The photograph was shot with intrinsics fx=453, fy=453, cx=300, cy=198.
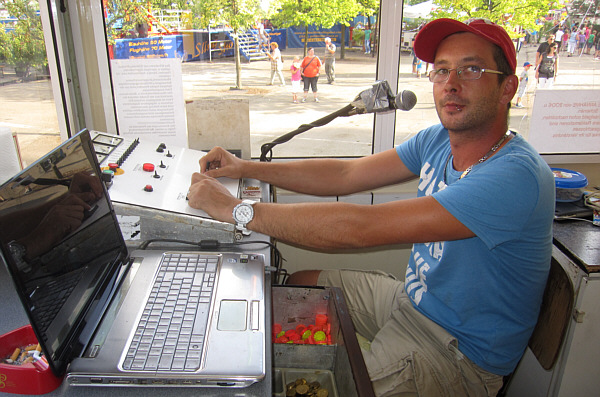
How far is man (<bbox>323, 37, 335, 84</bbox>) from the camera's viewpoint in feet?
7.02

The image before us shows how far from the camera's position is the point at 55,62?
1.83 m

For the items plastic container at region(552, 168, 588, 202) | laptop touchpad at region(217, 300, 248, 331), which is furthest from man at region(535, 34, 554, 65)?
laptop touchpad at region(217, 300, 248, 331)

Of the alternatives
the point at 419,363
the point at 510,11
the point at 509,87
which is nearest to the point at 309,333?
the point at 419,363

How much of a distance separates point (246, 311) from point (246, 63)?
1513 mm

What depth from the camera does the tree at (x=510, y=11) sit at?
206cm

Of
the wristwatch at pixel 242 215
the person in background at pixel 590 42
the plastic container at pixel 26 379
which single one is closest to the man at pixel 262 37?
the wristwatch at pixel 242 215

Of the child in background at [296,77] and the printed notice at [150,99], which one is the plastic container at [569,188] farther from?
the printed notice at [150,99]

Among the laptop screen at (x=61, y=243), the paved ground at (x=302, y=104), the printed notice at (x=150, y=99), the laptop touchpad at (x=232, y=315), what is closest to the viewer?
the laptop screen at (x=61, y=243)

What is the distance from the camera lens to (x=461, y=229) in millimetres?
1069

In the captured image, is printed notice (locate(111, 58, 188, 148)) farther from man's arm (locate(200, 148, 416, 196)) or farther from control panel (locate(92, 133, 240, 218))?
man's arm (locate(200, 148, 416, 196))

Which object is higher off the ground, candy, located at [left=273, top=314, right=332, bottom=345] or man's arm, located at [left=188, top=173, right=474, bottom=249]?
man's arm, located at [left=188, top=173, right=474, bottom=249]

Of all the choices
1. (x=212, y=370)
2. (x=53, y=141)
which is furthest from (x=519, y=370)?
(x=53, y=141)

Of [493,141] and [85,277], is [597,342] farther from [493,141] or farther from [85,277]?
[85,277]

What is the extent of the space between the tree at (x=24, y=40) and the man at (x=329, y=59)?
120 cm
